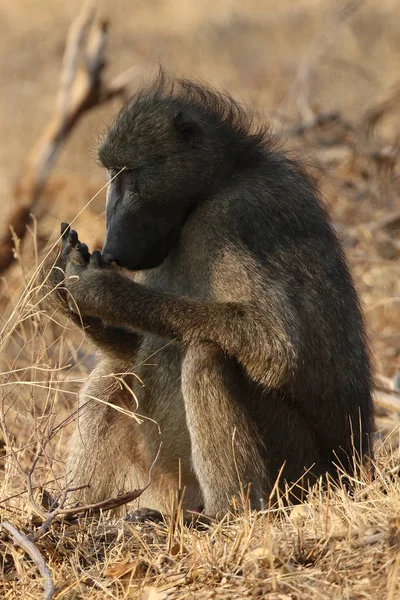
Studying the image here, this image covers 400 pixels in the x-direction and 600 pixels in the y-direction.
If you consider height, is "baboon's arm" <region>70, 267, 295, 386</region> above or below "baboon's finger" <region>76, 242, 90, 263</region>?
below

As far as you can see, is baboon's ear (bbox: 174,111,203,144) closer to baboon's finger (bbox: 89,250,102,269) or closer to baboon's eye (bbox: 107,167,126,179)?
baboon's eye (bbox: 107,167,126,179)

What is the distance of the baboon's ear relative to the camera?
12.3 feet

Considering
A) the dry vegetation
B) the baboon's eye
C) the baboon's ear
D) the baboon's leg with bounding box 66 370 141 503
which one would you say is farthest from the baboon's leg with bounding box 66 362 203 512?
the baboon's ear

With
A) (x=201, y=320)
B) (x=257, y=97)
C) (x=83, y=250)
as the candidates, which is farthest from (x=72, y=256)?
(x=257, y=97)

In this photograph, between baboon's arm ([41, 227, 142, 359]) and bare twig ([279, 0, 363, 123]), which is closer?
baboon's arm ([41, 227, 142, 359])

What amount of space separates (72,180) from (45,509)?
6.93 metres

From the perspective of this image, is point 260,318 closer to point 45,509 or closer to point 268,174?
point 268,174

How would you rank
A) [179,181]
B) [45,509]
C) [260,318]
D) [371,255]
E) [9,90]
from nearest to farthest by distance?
[45,509]
[260,318]
[179,181]
[371,255]
[9,90]

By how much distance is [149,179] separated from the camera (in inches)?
145

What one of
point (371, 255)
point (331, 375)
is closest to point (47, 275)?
point (331, 375)

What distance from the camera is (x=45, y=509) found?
314 centimetres

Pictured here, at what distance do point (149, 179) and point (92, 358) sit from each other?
235 centimetres

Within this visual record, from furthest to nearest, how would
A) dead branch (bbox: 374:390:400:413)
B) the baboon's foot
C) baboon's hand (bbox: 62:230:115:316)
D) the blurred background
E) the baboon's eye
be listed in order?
the blurred background < dead branch (bbox: 374:390:400:413) < the baboon's eye < baboon's hand (bbox: 62:230:115:316) < the baboon's foot

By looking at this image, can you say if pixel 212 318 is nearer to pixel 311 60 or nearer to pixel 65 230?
pixel 65 230
